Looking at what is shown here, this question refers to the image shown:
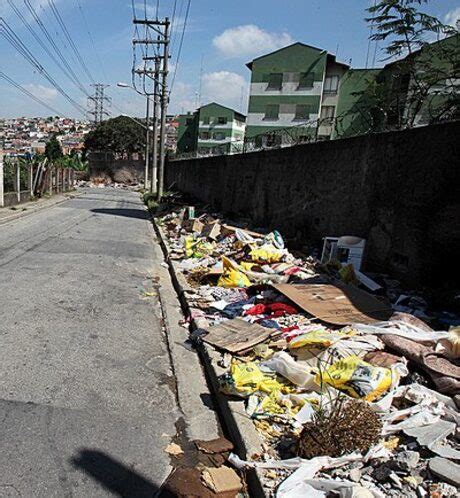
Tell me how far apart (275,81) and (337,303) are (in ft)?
154

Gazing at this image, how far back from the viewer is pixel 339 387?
3.24 meters

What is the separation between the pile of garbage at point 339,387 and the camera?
7.81 ft

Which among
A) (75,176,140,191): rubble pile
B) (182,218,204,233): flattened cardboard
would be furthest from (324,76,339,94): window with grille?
(182,218,204,233): flattened cardboard

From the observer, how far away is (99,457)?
8.67ft

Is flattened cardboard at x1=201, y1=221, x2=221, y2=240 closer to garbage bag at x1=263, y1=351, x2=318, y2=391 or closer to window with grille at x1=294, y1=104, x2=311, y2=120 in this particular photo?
garbage bag at x1=263, y1=351, x2=318, y2=391

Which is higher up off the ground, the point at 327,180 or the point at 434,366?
the point at 327,180

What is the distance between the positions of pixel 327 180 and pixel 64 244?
669cm

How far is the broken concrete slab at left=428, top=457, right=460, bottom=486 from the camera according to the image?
2.24m

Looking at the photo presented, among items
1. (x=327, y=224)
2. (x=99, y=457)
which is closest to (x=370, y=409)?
(x=99, y=457)

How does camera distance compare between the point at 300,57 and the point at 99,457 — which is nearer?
the point at 99,457

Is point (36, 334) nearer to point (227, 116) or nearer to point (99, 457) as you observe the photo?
point (99, 457)

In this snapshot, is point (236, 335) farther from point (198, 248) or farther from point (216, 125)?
point (216, 125)

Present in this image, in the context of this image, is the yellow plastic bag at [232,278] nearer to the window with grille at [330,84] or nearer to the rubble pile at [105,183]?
the window with grille at [330,84]

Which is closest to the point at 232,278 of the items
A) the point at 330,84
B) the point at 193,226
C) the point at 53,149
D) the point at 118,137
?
the point at 193,226
